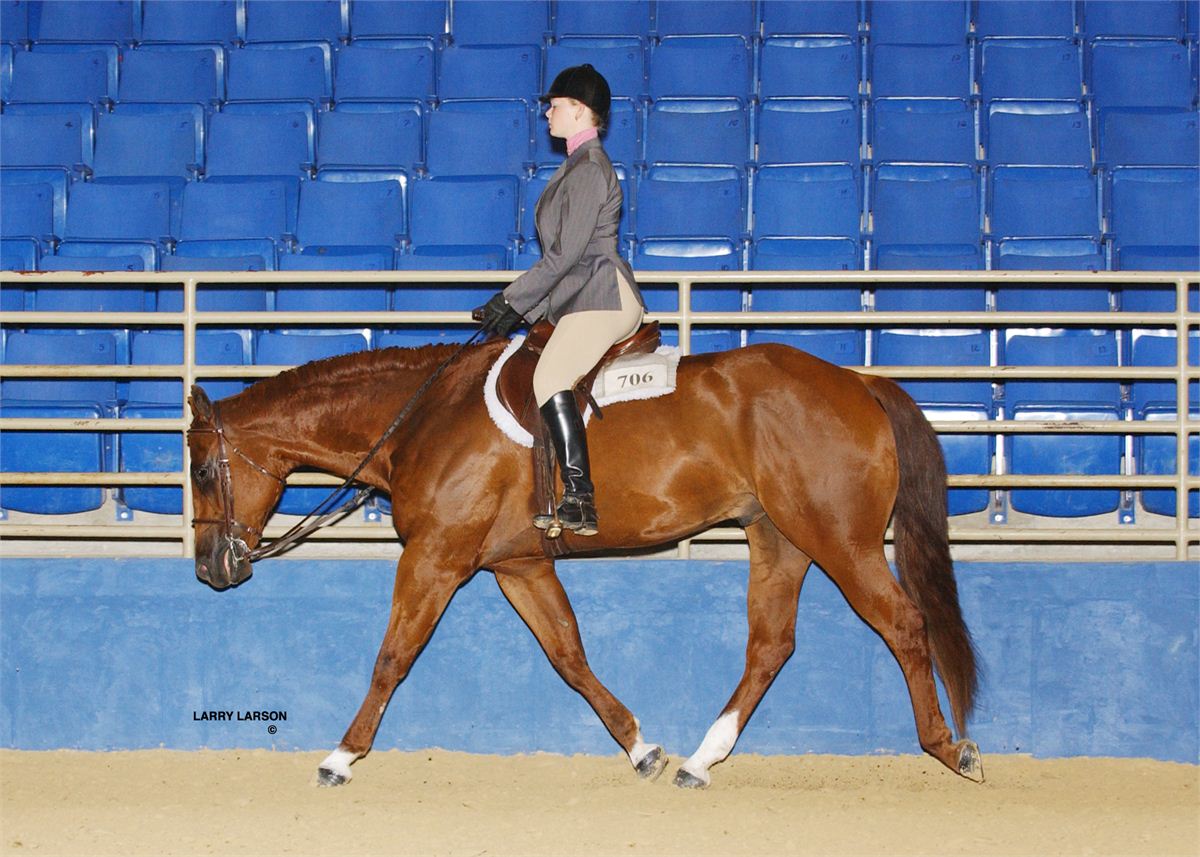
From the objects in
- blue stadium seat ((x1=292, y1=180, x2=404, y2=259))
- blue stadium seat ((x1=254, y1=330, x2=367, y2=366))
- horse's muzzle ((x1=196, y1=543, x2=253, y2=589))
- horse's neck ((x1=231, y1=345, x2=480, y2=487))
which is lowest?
horse's muzzle ((x1=196, y1=543, x2=253, y2=589))

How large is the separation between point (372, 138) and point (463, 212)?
1.14 meters

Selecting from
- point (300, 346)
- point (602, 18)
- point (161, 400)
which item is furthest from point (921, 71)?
point (161, 400)

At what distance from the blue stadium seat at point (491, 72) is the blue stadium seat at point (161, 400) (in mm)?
2863

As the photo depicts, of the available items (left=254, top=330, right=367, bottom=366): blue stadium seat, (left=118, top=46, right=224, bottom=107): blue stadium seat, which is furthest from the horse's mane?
(left=118, top=46, right=224, bottom=107): blue stadium seat

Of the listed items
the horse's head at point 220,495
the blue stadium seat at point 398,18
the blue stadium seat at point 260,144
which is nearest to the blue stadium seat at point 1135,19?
the blue stadium seat at point 398,18

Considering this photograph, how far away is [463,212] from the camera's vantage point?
24.3ft

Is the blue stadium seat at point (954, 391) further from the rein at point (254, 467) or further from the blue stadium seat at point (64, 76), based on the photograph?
the blue stadium seat at point (64, 76)

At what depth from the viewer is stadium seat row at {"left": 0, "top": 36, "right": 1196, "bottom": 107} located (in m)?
8.30

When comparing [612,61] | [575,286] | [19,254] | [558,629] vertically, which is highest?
[612,61]

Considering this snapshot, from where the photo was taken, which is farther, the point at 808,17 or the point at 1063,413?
the point at 808,17

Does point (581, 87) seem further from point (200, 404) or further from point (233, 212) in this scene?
point (233, 212)

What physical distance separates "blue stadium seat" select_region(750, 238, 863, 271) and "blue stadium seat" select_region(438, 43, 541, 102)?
2280 mm

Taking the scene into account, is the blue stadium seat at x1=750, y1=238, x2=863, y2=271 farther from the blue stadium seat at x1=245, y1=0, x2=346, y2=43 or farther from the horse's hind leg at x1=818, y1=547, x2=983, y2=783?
the blue stadium seat at x1=245, y1=0, x2=346, y2=43

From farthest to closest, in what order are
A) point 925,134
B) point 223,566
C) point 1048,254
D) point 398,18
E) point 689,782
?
point 398,18 < point 925,134 < point 1048,254 < point 223,566 < point 689,782
